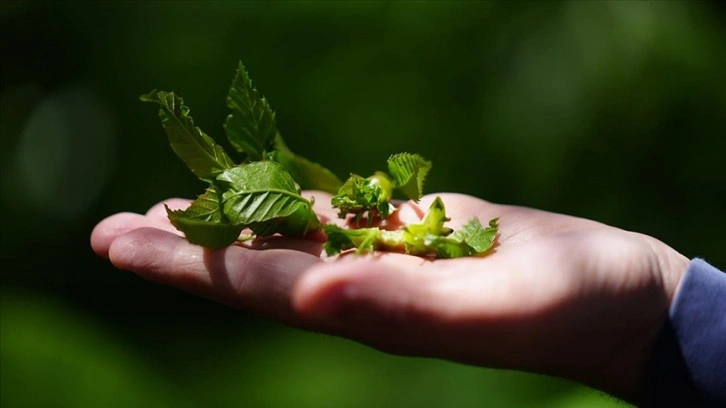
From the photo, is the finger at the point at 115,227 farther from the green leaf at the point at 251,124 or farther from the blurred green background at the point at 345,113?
the blurred green background at the point at 345,113

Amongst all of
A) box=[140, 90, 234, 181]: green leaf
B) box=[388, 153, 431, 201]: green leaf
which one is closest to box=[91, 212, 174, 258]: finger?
box=[140, 90, 234, 181]: green leaf

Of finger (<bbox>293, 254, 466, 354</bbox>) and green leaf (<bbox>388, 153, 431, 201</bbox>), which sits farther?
→ green leaf (<bbox>388, 153, 431, 201</bbox>)

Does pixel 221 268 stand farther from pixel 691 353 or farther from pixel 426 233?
pixel 691 353

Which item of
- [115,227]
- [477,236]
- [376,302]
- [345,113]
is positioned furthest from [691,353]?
[345,113]

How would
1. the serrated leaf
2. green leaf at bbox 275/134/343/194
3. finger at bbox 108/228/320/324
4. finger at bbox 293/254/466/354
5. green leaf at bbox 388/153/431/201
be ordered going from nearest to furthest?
1. finger at bbox 293/254/466/354
2. finger at bbox 108/228/320/324
3. the serrated leaf
4. green leaf at bbox 388/153/431/201
5. green leaf at bbox 275/134/343/194

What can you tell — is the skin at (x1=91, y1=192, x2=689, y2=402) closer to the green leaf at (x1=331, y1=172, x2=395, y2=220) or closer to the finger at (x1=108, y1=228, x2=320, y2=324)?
the finger at (x1=108, y1=228, x2=320, y2=324)

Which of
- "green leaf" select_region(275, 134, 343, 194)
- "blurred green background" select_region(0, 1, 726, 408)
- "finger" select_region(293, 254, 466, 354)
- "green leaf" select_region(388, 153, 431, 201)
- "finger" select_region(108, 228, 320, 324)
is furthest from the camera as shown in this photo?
"blurred green background" select_region(0, 1, 726, 408)
